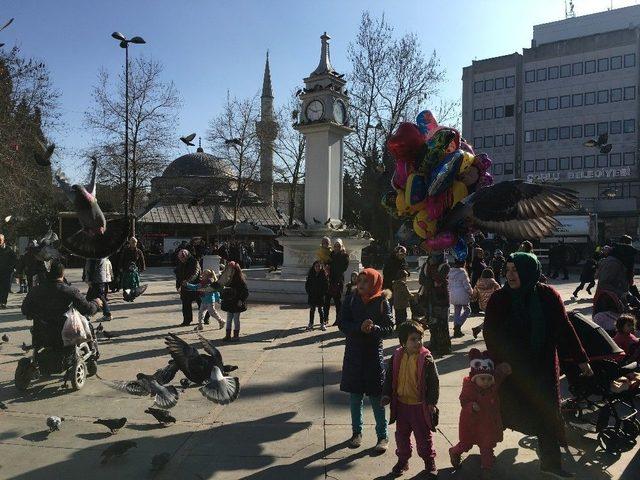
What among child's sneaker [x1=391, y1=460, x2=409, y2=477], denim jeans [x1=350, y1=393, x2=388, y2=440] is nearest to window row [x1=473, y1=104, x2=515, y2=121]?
denim jeans [x1=350, y1=393, x2=388, y2=440]

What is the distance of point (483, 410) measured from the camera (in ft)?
13.9

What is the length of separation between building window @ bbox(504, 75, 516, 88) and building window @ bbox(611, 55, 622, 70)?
31.2ft

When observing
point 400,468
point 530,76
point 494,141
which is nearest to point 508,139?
point 494,141

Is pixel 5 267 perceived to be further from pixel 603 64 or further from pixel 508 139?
pixel 603 64

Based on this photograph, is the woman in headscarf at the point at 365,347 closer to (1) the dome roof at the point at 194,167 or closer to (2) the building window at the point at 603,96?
(1) the dome roof at the point at 194,167

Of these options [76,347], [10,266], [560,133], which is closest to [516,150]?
[560,133]

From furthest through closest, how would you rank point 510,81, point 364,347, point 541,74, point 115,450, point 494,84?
1. point 494,84
2. point 510,81
3. point 541,74
4. point 364,347
5. point 115,450

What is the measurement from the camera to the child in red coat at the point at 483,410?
4184mm

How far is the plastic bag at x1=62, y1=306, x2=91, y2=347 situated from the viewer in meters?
Answer: 6.33

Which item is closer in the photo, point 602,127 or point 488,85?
point 602,127

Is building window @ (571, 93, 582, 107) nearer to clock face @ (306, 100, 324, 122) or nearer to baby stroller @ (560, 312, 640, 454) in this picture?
clock face @ (306, 100, 324, 122)

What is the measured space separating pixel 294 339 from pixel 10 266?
838 cm

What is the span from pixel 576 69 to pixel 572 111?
4.35 m

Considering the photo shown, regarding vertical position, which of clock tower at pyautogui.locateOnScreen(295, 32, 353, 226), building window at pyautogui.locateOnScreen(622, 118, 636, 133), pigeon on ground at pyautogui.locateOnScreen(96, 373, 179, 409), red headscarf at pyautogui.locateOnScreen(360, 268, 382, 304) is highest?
building window at pyautogui.locateOnScreen(622, 118, 636, 133)
